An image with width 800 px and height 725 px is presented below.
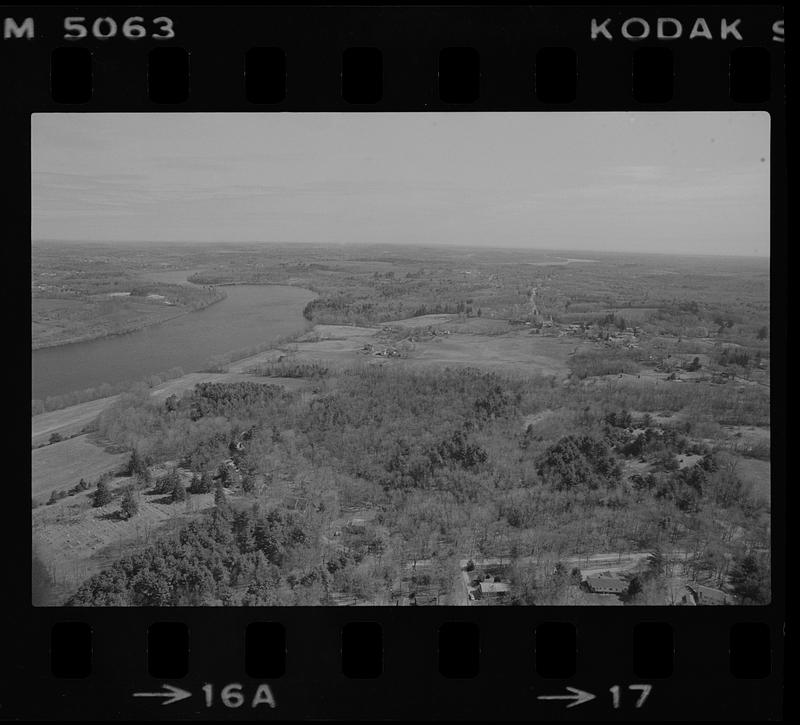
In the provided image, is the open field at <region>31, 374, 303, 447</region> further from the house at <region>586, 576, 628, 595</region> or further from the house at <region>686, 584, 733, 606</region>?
the house at <region>686, 584, 733, 606</region>

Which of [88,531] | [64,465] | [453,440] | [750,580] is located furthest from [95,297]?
[750,580]

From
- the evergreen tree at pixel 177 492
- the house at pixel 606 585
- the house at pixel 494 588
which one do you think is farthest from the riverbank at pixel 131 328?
the house at pixel 606 585

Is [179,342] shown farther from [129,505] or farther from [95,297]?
[129,505]
